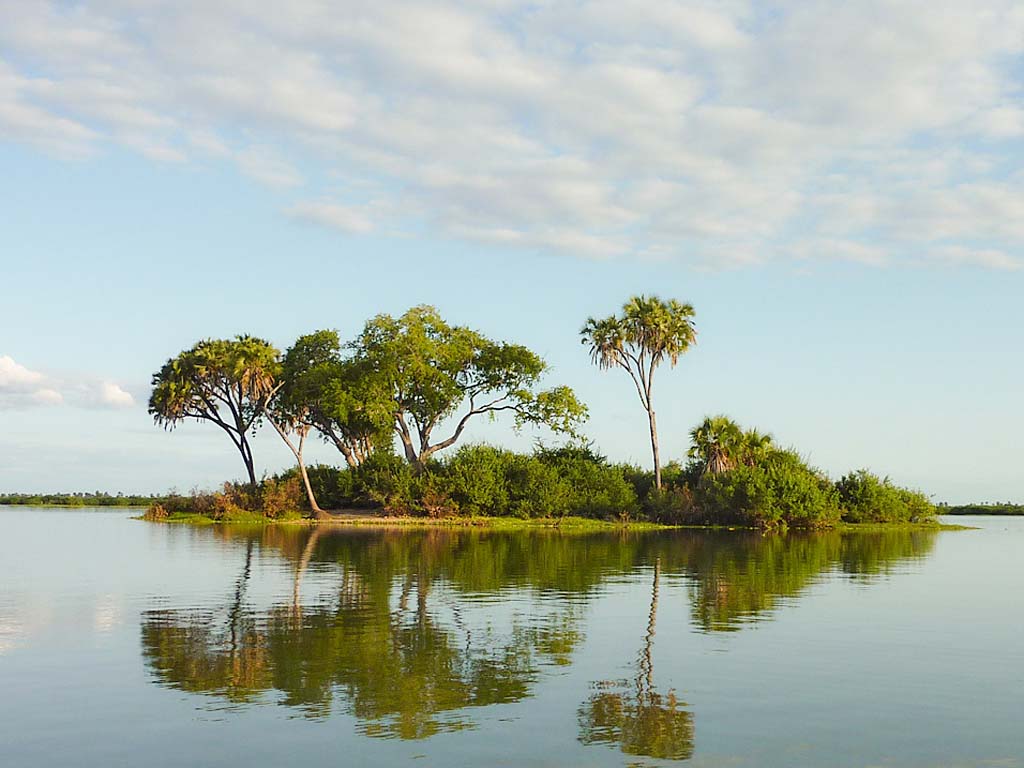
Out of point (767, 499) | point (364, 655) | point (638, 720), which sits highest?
point (767, 499)

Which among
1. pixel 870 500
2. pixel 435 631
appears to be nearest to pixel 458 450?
pixel 870 500

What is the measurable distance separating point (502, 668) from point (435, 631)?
3.08 meters

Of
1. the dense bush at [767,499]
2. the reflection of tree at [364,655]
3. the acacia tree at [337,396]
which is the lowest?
the reflection of tree at [364,655]

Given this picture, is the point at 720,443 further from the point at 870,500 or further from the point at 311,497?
the point at 311,497

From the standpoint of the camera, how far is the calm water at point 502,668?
9.41 metres

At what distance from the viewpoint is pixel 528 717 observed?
1039 cm

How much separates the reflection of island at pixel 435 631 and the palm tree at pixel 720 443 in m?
30.6

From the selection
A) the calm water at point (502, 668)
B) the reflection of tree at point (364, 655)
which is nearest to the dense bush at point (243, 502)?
the calm water at point (502, 668)

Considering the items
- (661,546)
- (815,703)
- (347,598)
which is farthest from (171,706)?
(661,546)

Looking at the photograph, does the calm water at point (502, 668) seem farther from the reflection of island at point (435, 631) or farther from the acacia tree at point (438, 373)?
the acacia tree at point (438, 373)

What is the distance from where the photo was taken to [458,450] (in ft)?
222

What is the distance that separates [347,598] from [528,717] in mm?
10355

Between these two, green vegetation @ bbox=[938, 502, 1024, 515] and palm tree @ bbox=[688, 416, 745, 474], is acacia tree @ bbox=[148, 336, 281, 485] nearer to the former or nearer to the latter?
palm tree @ bbox=[688, 416, 745, 474]

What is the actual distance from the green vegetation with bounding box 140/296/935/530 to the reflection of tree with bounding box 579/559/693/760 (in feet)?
164
